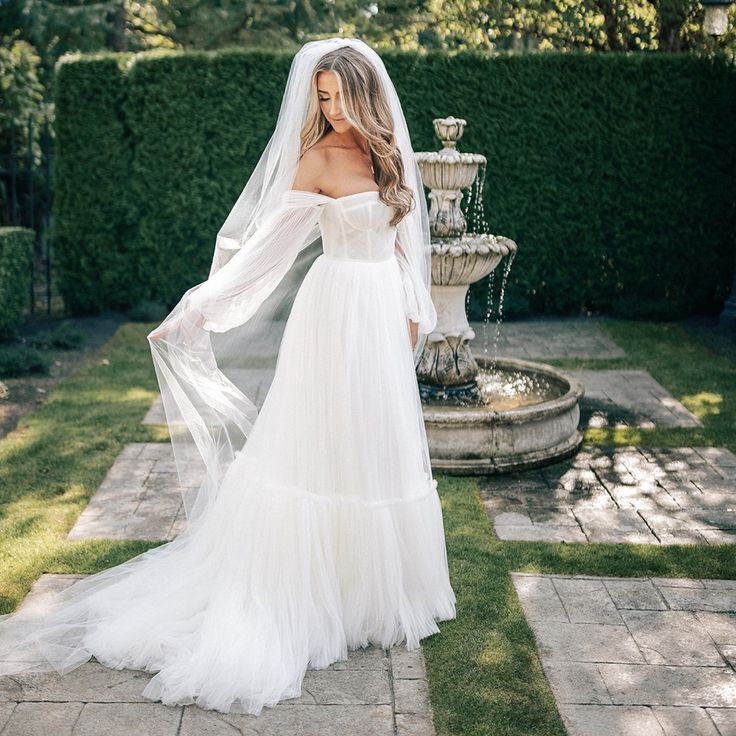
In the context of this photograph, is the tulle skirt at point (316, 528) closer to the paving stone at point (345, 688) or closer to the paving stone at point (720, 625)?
the paving stone at point (345, 688)

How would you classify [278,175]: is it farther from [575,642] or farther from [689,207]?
[689,207]

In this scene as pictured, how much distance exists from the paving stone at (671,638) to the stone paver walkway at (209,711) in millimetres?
925

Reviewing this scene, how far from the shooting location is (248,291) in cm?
378

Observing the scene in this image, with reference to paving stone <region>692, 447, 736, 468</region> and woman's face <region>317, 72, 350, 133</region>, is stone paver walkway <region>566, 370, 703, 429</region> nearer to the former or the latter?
paving stone <region>692, 447, 736, 468</region>

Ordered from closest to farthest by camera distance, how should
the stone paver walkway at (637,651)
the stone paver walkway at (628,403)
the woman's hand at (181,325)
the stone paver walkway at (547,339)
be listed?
1. the stone paver walkway at (637,651)
2. the woman's hand at (181,325)
3. the stone paver walkway at (628,403)
4. the stone paver walkway at (547,339)

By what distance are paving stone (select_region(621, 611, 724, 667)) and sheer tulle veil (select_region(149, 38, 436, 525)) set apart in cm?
151

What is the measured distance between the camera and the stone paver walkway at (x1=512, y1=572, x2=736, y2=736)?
3.34 m

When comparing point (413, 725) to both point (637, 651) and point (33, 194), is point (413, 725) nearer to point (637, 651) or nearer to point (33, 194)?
point (637, 651)

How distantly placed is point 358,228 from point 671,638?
6.66 feet

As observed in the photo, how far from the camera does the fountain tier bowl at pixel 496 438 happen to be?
19.0 feet

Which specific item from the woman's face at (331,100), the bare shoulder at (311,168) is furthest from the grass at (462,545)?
the woman's face at (331,100)

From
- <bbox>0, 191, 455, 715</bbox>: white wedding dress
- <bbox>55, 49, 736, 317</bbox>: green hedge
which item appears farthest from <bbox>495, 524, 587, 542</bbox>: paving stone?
<bbox>55, 49, 736, 317</bbox>: green hedge

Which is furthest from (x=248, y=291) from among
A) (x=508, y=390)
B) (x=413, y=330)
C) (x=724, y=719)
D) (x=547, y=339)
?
(x=547, y=339)

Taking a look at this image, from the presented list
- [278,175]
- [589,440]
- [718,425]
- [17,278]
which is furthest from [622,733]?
[17,278]
